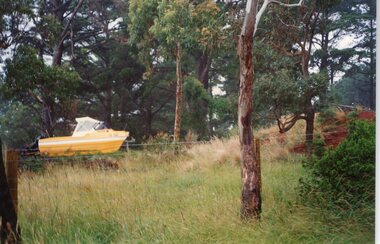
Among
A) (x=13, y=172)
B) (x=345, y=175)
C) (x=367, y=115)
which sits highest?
(x=367, y=115)

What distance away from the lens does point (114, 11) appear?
2.42m

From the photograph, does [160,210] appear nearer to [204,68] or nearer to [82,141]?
[82,141]

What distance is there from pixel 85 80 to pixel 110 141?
385 mm

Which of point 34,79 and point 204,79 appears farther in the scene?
point 204,79

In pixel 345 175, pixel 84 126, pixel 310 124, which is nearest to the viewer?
pixel 84 126

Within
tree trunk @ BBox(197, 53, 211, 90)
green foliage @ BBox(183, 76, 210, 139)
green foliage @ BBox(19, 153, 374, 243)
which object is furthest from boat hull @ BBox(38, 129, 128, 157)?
tree trunk @ BBox(197, 53, 211, 90)

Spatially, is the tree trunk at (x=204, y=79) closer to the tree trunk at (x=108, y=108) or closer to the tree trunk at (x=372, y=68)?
the tree trunk at (x=108, y=108)

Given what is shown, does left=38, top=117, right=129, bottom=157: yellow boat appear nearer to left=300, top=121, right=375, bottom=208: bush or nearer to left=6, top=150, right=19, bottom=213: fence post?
left=6, top=150, right=19, bottom=213: fence post

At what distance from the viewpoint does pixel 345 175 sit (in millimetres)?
2449

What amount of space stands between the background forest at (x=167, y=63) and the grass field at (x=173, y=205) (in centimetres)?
20

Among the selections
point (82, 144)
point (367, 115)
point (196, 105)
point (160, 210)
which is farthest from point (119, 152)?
point (367, 115)

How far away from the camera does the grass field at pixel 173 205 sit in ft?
7.54

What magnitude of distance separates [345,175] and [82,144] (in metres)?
1.57

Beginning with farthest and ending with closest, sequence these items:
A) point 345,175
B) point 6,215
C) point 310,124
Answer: point 310,124 → point 345,175 → point 6,215
